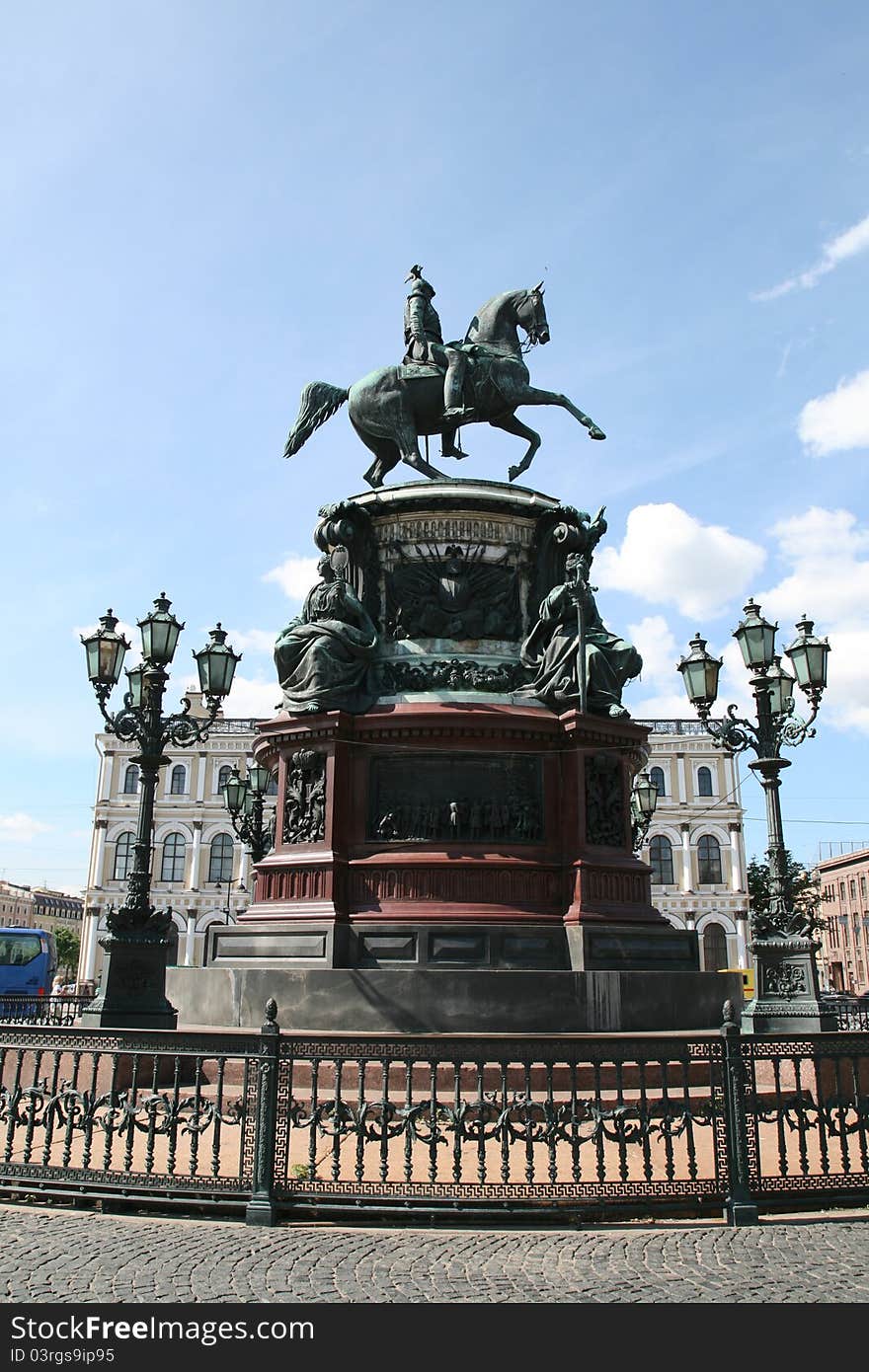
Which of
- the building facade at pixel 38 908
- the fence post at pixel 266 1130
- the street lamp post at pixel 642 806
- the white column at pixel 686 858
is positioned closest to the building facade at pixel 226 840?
the white column at pixel 686 858

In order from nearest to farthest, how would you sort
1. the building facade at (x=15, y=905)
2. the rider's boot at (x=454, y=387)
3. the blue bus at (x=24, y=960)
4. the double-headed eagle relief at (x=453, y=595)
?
the double-headed eagle relief at (x=453, y=595) → the rider's boot at (x=454, y=387) → the blue bus at (x=24, y=960) → the building facade at (x=15, y=905)

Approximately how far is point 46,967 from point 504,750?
2822 centimetres

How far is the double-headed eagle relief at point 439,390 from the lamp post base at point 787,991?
8.77 meters

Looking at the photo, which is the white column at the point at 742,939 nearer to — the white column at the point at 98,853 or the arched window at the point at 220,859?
the arched window at the point at 220,859

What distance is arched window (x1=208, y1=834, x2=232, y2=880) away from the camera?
65.9 m

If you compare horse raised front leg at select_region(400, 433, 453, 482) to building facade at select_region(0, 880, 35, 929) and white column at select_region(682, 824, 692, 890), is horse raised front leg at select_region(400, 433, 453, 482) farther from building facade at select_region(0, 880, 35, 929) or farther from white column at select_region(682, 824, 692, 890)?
building facade at select_region(0, 880, 35, 929)

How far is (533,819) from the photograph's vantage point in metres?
14.0

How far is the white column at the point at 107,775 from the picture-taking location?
6700 cm

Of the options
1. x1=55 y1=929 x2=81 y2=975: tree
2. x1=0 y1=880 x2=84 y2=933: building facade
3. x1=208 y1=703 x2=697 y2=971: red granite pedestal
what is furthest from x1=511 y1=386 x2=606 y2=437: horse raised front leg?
x1=0 y1=880 x2=84 y2=933: building facade

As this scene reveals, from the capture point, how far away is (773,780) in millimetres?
14828

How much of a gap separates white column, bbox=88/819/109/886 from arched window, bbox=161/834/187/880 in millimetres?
3720

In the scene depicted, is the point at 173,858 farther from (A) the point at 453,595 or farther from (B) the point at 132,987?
(B) the point at 132,987

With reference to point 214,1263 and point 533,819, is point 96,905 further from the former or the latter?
point 214,1263
